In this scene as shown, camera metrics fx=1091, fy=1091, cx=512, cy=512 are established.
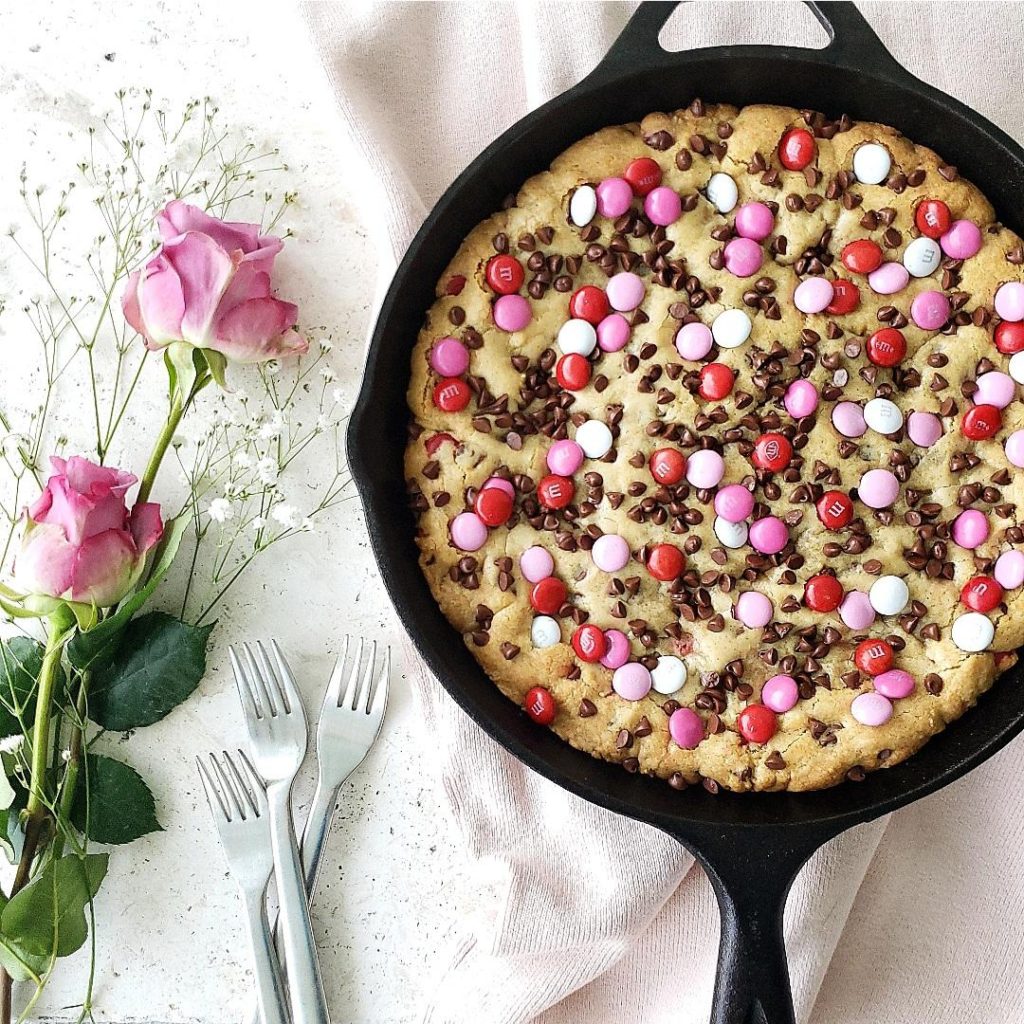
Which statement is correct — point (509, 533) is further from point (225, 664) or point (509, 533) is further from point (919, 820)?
point (919, 820)

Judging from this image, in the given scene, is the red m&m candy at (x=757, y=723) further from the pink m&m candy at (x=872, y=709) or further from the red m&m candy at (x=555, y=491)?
the red m&m candy at (x=555, y=491)

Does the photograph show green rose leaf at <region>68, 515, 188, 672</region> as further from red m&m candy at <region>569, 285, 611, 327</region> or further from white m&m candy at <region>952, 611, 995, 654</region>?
white m&m candy at <region>952, 611, 995, 654</region>

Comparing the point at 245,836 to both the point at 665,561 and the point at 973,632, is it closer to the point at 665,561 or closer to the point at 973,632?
the point at 665,561

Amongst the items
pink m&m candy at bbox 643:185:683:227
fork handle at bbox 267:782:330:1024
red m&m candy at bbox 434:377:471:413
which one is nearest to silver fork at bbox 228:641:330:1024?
fork handle at bbox 267:782:330:1024

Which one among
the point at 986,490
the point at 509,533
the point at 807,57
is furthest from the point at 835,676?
the point at 807,57

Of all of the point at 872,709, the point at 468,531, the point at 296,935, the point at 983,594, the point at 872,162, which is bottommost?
the point at 296,935

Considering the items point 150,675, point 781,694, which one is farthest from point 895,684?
point 150,675
